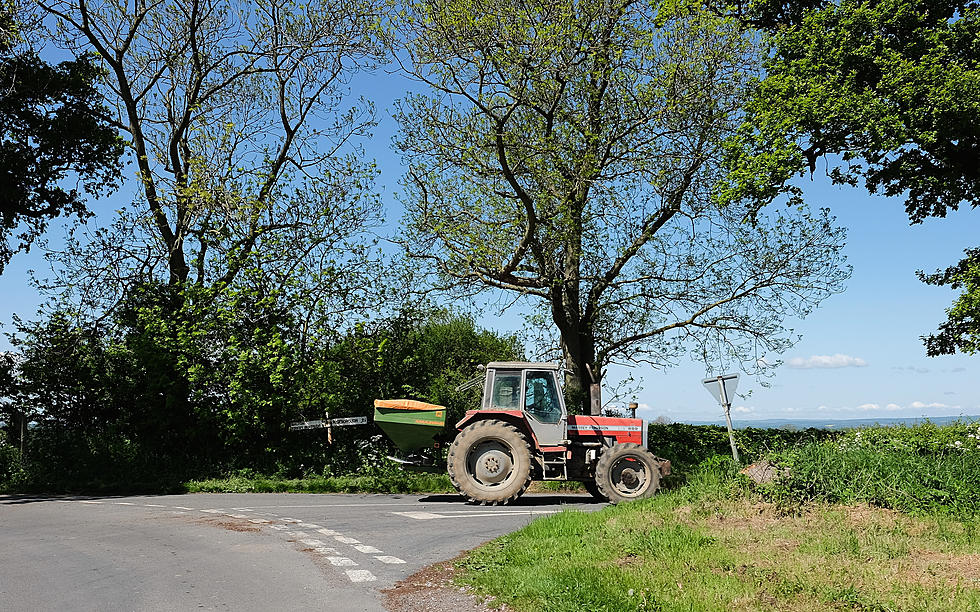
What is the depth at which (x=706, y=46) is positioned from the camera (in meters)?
19.5

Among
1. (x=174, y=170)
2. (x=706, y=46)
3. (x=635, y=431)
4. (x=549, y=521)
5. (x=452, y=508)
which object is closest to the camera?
(x=549, y=521)

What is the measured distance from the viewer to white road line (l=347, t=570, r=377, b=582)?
784 centimetres

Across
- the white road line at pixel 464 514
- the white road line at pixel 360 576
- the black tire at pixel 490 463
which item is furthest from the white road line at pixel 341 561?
the black tire at pixel 490 463

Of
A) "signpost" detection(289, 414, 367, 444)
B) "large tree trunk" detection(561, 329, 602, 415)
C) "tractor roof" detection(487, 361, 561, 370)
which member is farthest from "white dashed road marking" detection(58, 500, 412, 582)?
"large tree trunk" detection(561, 329, 602, 415)

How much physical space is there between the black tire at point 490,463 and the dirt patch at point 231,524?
12.6ft

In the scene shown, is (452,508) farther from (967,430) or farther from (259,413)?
(967,430)

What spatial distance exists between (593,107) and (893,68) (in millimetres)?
6973

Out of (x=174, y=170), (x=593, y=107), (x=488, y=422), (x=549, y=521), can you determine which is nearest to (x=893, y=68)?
(x=593, y=107)

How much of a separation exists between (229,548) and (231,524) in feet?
7.92

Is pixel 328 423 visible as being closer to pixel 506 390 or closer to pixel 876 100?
pixel 506 390

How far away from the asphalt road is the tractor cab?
1436mm

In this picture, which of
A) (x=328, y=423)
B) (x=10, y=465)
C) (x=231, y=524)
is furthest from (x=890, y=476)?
(x=10, y=465)

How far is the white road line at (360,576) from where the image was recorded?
784cm

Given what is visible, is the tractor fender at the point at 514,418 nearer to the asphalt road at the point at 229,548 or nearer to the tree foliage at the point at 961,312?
the asphalt road at the point at 229,548
